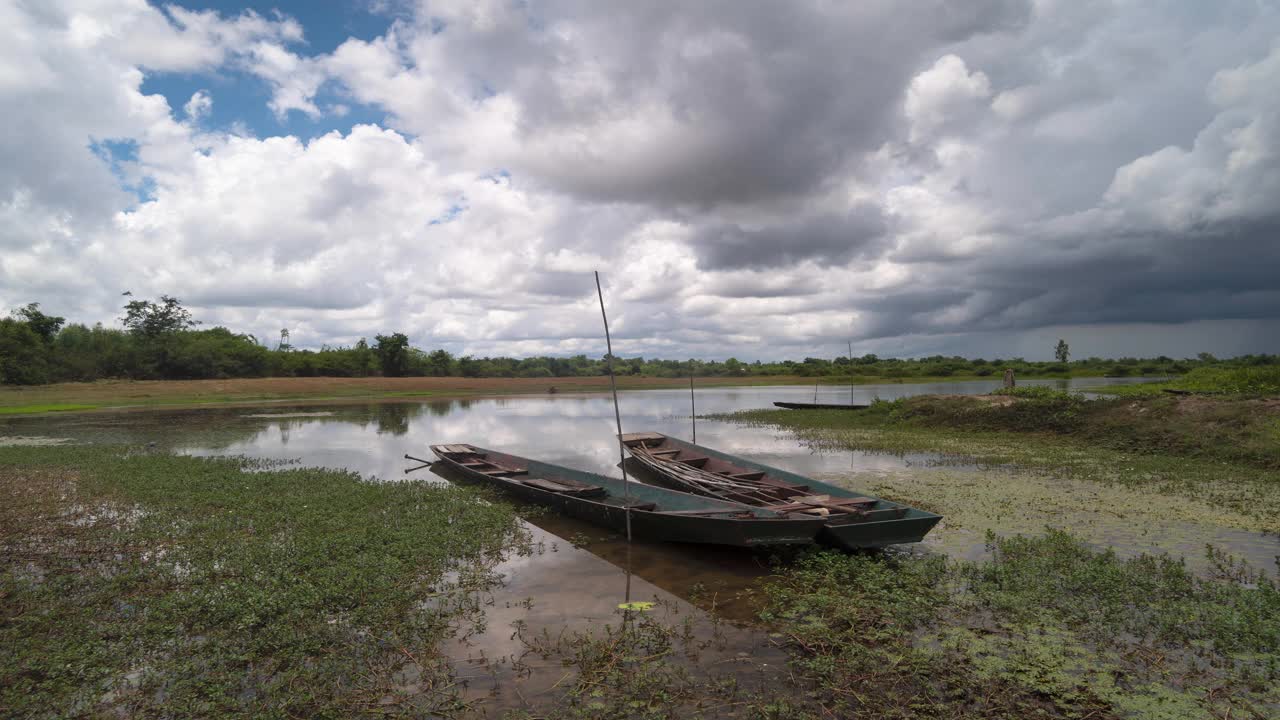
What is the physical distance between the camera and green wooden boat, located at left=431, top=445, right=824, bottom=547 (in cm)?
900

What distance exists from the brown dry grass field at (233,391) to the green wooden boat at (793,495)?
4732 centimetres

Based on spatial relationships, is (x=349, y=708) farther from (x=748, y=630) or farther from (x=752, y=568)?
(x=752, y=568)

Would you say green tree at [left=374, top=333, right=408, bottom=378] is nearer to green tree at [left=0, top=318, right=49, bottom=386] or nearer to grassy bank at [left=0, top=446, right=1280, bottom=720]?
green tree at [left=0, top=318, right=49, bottom=386]

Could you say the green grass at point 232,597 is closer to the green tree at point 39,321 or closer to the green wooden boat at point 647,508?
the green wooden boat at point 647,508

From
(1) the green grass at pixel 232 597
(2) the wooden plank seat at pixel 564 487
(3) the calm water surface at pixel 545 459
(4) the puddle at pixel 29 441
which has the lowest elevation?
(3) the calm water surface at pixel 545 459

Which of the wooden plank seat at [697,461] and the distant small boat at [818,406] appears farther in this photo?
the distant small boat at [818,406]

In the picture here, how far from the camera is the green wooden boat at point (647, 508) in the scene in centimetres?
900

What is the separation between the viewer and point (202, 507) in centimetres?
1258

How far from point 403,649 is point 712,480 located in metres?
8.31

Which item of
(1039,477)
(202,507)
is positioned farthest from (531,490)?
(1039,477)

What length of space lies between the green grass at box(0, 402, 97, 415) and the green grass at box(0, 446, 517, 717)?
121 feet

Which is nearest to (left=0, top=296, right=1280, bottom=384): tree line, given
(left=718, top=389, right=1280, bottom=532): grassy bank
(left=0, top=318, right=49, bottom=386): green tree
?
(left=0, top=318, right=49, bottom=386): green tree

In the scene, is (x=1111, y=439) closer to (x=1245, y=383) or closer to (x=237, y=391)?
(x=1245, y=383)

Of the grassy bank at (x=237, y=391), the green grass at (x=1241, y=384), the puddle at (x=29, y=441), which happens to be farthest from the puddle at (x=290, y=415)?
the green grass at (x=1241, y=384)
